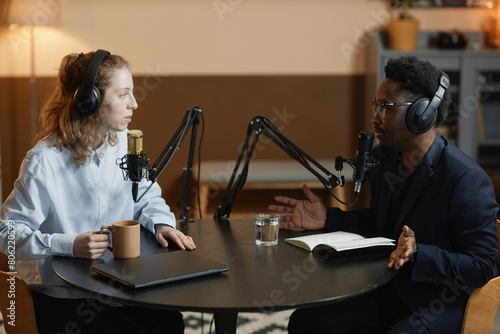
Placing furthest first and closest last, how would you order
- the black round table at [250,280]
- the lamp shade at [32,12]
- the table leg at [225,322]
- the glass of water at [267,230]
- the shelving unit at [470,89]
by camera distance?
the shelving unit at [470,89] → the lamp shade at [32,12] → the glass of water at [267,230] → the table leg at [225,322] → the black round table at [250,280]

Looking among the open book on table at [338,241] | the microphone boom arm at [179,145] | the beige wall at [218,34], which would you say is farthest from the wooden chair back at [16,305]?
the beige wall at [218,34]

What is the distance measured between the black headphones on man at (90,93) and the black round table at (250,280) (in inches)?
18.4

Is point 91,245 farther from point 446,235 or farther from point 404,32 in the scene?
point 404,32

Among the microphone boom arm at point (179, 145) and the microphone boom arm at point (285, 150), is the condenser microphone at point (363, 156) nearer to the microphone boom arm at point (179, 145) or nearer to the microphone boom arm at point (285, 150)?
the microphone boom arm at point (285, 150)

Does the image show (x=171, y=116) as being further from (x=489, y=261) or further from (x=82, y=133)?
(x=489, y=261)

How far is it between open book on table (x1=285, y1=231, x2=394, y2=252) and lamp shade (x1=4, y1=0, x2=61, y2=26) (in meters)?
2.78

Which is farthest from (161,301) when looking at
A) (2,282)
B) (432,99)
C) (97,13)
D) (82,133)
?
(97,13)

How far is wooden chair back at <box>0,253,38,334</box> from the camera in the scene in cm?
168

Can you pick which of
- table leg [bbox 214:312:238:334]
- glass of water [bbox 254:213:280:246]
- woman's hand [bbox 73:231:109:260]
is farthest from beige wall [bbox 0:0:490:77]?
table leg [bbox 214:312:238:334]

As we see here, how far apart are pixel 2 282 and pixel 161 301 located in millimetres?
547

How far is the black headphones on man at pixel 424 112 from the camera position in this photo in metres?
1.92

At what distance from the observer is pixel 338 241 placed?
6.31 feet

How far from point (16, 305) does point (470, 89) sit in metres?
3.38

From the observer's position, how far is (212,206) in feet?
14.3
